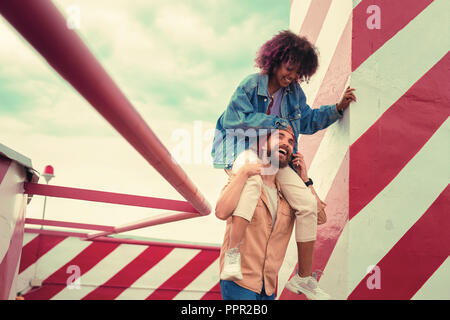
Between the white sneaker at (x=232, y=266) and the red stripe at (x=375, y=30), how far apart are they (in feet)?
3.29

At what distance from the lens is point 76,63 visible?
0.69 m

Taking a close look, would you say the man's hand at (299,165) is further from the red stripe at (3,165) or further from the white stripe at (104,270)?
the white stripe at (104,270)

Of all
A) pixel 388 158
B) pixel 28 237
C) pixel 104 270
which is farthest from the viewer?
pixel 104 270

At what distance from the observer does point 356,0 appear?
197 cm

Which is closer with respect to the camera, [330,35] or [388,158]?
[388,158]

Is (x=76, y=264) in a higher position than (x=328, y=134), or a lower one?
lower

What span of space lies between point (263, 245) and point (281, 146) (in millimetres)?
383

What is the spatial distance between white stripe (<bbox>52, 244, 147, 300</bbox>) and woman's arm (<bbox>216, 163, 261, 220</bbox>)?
4.69 feet

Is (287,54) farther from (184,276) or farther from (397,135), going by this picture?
(184,276)

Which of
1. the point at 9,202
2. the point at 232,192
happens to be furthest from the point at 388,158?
the point at 9,202
